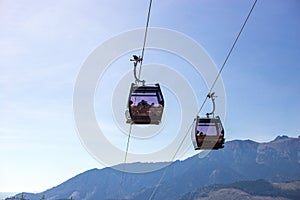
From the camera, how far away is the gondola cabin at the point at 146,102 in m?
18.6

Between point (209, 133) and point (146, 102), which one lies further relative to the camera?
point (209, 133)

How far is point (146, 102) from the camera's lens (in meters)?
18.7

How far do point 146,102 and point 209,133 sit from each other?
18.6ft

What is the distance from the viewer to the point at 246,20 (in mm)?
15391

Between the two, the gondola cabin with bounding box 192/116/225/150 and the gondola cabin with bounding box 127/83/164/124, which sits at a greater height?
the gondola cabin with bounding box 127/83/164/124

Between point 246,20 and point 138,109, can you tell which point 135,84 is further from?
point 246,20

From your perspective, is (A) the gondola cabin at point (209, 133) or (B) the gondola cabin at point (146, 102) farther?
A: (A) the gondola cabin at point (209, 133)

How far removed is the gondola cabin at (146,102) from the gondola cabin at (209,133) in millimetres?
4037

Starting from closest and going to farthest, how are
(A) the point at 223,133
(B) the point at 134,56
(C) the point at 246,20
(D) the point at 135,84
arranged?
(C) the point at 246,20 < (B) the point at 134,56 < (D) the point at 135,84 < (A) the point at 223,133

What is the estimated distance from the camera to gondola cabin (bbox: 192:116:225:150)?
2208cm

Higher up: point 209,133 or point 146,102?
point 146,102

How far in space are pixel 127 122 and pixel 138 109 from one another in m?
1.28

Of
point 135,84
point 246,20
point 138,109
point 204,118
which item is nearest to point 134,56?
point 135,84

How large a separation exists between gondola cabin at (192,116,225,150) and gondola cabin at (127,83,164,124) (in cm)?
404
